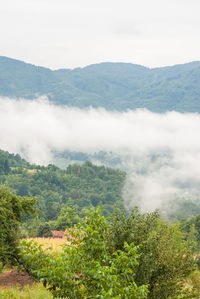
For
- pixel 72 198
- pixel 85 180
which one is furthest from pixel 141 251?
pixel 85 180

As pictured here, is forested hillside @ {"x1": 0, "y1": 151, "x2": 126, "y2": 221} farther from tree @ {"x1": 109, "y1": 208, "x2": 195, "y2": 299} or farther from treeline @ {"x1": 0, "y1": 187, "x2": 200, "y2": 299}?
tree @ {"x1": 109, "y1": 208, "x2": 195, "y2": 299}

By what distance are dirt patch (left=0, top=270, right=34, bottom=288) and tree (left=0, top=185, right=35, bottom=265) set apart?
695 millimetres

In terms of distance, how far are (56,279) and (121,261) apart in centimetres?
178

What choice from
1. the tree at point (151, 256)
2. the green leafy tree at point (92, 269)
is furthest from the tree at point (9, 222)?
the tree at point (151, 256)

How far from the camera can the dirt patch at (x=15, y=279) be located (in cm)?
1466

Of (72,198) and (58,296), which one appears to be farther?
(72,198)

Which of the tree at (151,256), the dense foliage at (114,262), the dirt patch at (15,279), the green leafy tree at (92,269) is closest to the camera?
the green leafy tree at (92,269)

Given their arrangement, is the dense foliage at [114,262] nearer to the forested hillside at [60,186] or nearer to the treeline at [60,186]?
the forested hillside at [60,186]

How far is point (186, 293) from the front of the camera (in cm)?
1285

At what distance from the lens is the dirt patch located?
14.7 m

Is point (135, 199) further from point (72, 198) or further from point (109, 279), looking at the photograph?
point (109, 279)

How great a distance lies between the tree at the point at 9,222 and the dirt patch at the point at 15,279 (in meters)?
0.70

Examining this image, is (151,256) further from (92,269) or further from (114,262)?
(92,269)

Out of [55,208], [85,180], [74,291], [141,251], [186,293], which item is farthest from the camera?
[85,180]
